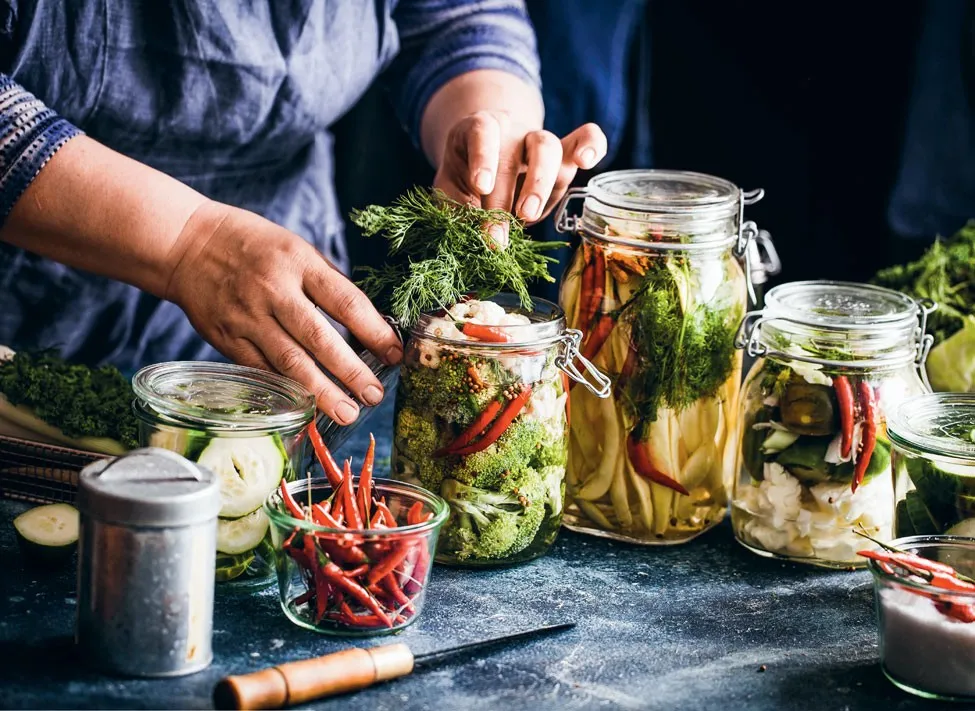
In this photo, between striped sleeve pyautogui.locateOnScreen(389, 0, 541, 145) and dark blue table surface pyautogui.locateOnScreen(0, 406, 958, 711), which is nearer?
dark blue table surface pyautogui.locateOnScreen(0, 406, 958, 711)

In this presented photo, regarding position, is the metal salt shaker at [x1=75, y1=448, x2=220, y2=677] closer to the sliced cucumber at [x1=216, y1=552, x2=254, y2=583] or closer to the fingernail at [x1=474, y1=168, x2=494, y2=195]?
the sliced cucumber at [x1=216, y1=552, x2=254, y2=583]

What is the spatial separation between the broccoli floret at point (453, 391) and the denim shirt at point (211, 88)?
2.41ft

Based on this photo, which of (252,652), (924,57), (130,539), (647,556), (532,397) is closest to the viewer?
(130,539)

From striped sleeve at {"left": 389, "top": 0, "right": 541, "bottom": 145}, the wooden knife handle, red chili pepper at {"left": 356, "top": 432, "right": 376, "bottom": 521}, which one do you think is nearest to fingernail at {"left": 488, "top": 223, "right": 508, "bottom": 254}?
red chili pepper at {"left": 356, "top": 432, "right": 376, "bottom": 521}

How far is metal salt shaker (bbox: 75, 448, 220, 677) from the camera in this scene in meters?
1.06

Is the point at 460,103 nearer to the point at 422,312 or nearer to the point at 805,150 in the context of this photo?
the point at 422,312

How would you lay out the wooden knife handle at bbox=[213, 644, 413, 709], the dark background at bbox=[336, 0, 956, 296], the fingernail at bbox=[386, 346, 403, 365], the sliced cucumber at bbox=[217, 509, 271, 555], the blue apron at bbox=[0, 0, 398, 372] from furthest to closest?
the dark background at bbox=[336, 0, 956, 296] < the blue apron at bbox=[0, 0, 398, 372] < the fingernail at bbox=[386, 346, 403, 365] < the sliced cucumber at bbox=[217, 509, 271, 555] < the wooden knife handle at bbox=[213, 644, 413, 709]

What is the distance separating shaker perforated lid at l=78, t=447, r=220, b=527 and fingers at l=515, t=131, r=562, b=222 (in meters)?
0.59

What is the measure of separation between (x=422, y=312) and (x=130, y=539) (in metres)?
0.46

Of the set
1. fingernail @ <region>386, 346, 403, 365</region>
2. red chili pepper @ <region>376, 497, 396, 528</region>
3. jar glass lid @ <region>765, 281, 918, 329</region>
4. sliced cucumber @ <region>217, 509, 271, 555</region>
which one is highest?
jar glass lid @ <region>765, 281, 918, 329</region>

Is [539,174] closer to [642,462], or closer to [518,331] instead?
[518,331]

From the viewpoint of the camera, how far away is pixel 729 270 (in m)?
1.51

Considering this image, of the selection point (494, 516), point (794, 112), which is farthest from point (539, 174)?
point (794, 112)

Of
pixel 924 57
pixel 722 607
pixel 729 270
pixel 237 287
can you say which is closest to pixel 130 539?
pixel 237 287
